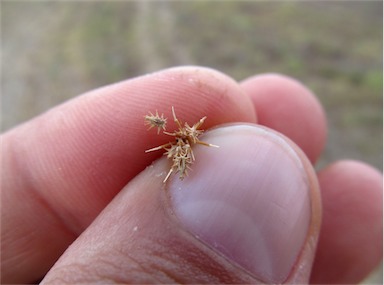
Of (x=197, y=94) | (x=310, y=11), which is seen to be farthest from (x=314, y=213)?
(x=310, y=11)

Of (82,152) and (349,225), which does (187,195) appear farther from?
(349,225)

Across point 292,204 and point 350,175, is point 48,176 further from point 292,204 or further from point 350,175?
point 350,175

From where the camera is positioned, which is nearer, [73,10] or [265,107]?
[265,107]

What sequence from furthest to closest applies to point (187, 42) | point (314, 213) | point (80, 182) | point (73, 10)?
point (73, 10) < point (187, 42) < point (80, 182) < point (314, 213)

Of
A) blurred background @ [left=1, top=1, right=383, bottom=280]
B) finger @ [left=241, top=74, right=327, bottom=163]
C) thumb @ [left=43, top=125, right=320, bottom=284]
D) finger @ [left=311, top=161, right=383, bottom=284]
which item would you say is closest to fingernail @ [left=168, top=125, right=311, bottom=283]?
thumb @ [left=43, top=125, right=320, bottom=284]

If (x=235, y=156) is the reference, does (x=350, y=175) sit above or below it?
below

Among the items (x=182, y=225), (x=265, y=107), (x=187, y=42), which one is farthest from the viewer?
(x=187, y=42)

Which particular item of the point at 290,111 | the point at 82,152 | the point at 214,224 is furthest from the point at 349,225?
the point at 82,152

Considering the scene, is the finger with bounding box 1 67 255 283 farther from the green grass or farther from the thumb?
the green grass

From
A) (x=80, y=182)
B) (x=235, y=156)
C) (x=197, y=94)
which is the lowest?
(x=80, y=182)
